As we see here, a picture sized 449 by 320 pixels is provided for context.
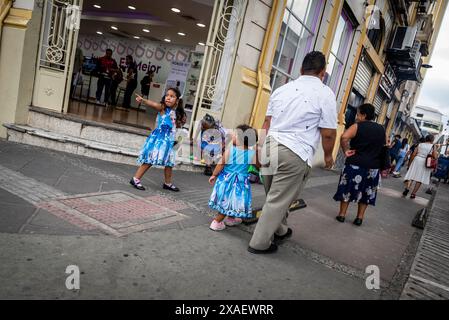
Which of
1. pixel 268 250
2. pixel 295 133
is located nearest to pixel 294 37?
pixel 295 133

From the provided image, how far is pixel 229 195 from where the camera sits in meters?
3.51

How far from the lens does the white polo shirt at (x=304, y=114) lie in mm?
2924

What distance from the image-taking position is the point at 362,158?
4.76 meters

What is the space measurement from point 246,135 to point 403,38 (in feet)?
45.5

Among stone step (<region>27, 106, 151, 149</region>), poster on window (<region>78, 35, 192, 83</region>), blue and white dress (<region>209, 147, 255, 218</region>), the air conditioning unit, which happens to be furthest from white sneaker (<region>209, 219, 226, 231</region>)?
the air conditioning unit

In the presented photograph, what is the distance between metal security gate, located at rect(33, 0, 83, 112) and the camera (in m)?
5.85

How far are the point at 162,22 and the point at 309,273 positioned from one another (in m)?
11.7

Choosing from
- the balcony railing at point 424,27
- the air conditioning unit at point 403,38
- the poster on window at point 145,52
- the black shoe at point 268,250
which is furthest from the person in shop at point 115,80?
the balcony railing at point 424,27

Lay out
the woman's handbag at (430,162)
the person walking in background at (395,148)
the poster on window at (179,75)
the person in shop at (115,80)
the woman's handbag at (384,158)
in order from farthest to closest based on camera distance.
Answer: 1. the person walking in background at (395,148)
2. the poster on window at (179,75)
3. the person in shop at (115,80)
4. the woman's handbag at (430,162)
5. the woman's handbag at (384,158)

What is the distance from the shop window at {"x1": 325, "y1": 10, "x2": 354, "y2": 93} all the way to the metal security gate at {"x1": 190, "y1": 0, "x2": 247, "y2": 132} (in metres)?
5.16

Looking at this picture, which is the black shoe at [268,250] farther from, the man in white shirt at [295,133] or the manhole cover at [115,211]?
the manhole cover at [115,211]

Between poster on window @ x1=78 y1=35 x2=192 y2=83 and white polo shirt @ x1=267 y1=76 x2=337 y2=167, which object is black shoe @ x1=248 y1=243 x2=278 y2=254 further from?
poster on window @ x1=78 y1=35 x2=192 y2=83

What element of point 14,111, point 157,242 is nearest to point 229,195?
point 157,242

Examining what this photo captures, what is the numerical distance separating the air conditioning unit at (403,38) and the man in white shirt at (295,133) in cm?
1345
